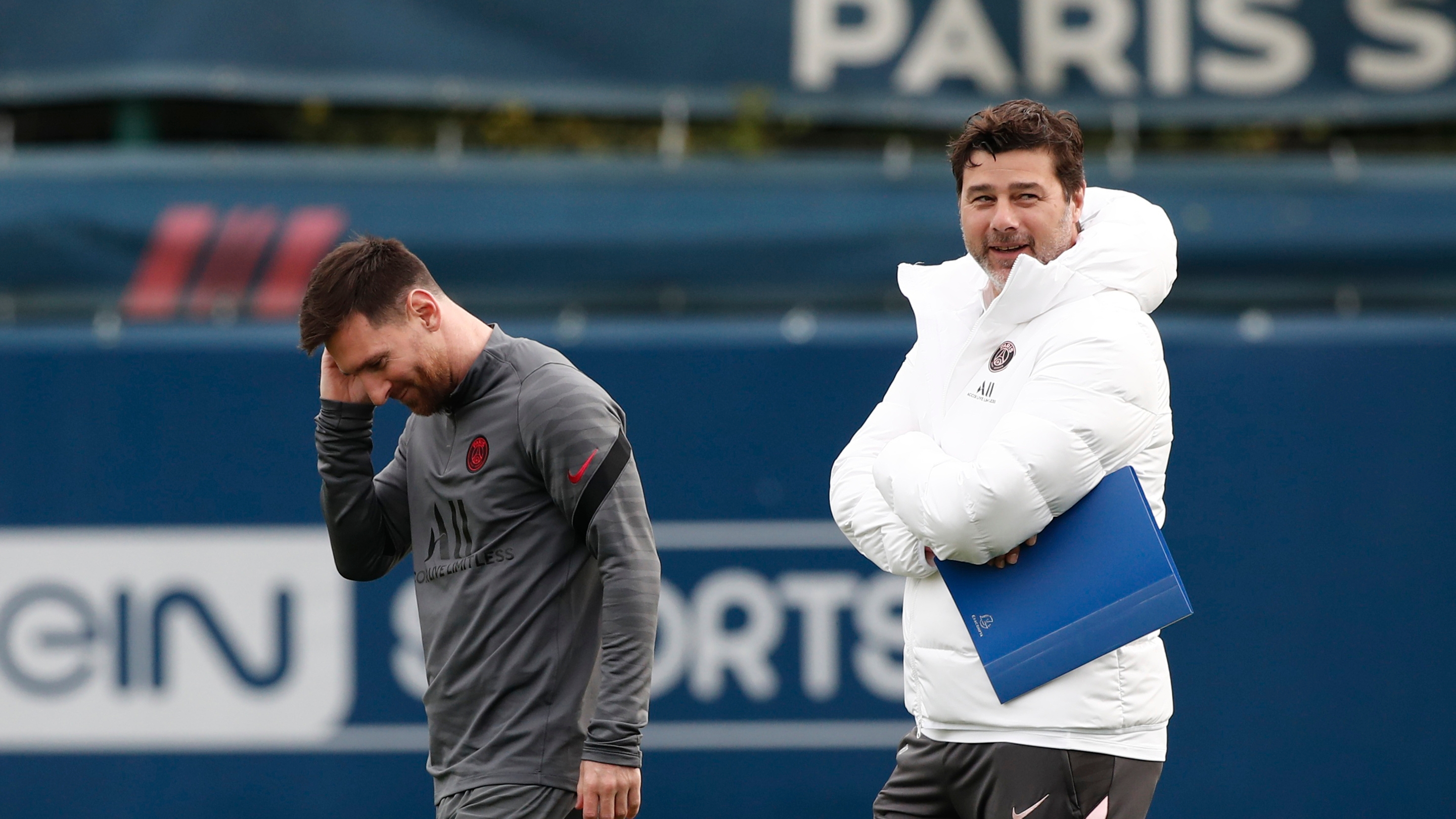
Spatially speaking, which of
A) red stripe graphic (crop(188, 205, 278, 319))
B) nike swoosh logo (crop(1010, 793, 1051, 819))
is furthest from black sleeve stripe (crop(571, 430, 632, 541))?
red stripe graphic (crop(188, 205, 278, 319))

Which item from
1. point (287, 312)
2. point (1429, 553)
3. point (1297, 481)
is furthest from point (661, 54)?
point (1429, 553)

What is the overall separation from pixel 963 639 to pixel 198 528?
3.13 metres

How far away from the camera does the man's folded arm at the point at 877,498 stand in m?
2.75

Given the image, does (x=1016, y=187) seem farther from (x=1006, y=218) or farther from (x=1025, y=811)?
(x=1025, y=811)

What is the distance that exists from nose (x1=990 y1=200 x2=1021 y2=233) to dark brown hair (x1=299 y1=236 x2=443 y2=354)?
1075 millimetres

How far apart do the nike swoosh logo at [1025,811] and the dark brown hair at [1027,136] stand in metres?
1.04

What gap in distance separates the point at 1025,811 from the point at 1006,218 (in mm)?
1015

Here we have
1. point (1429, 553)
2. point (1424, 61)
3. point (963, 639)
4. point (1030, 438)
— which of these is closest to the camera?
point (1030, 438)

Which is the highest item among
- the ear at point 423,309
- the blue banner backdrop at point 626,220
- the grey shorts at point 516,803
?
the blue banner backdrop at point 626,220

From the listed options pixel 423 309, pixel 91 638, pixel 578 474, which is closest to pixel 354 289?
pixel 423 309

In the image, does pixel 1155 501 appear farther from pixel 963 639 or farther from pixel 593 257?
pixel 593 257

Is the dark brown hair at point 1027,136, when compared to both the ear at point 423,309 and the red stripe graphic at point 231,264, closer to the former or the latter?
the ear at point 423,309

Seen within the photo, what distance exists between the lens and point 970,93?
523 centimetres

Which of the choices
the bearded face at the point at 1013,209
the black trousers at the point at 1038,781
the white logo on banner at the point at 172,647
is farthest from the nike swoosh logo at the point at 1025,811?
the white logo on banner at the point at 172,647
